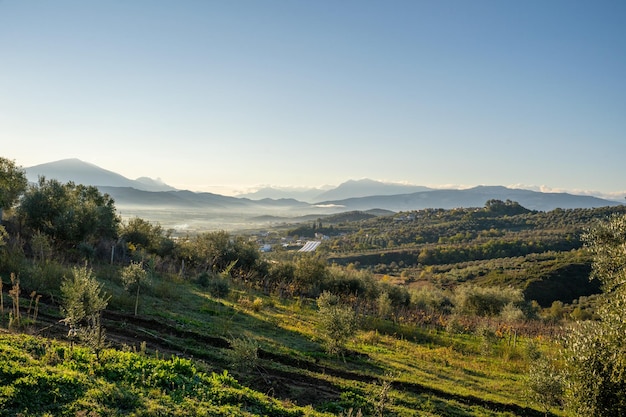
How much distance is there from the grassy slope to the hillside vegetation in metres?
0.06

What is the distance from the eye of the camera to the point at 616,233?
1388 centimetres

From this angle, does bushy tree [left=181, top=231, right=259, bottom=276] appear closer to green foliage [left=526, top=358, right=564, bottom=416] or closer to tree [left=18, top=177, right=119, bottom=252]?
tree [left=18, top=177, right=119, bottom=252]

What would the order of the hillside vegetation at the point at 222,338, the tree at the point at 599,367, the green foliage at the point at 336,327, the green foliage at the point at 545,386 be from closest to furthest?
1. the hillside vegetation at the point at 222,338
2. the tree at the point at 599,367
3. the green foliage at the point at 545,386
4. the green foliage at the point at 336,327

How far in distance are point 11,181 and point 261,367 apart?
32.1 meters

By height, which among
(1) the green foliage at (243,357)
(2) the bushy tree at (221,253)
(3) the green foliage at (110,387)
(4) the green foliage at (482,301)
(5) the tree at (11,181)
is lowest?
(4) the green foliage at (482,301)

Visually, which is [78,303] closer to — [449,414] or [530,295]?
[449,414]

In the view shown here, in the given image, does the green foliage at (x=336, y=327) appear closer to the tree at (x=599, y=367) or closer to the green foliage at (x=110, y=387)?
the green foliage at (x=110, y=387)

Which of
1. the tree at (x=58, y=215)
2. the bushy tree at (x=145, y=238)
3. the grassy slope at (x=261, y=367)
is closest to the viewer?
the grassy slope at (x=261, y=367)

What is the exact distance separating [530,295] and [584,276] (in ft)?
46.9

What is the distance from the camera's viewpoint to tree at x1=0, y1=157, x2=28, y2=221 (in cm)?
3039

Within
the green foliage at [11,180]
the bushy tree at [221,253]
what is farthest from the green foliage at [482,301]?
the green foliage at [11,180]

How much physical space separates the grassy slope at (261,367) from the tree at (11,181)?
63.8 feet

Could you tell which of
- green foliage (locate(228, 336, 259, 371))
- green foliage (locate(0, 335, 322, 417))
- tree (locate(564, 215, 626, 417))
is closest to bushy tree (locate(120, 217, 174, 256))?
green foliage (locate(228, 336, 259, 371))

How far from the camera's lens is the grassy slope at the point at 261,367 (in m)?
7.18
